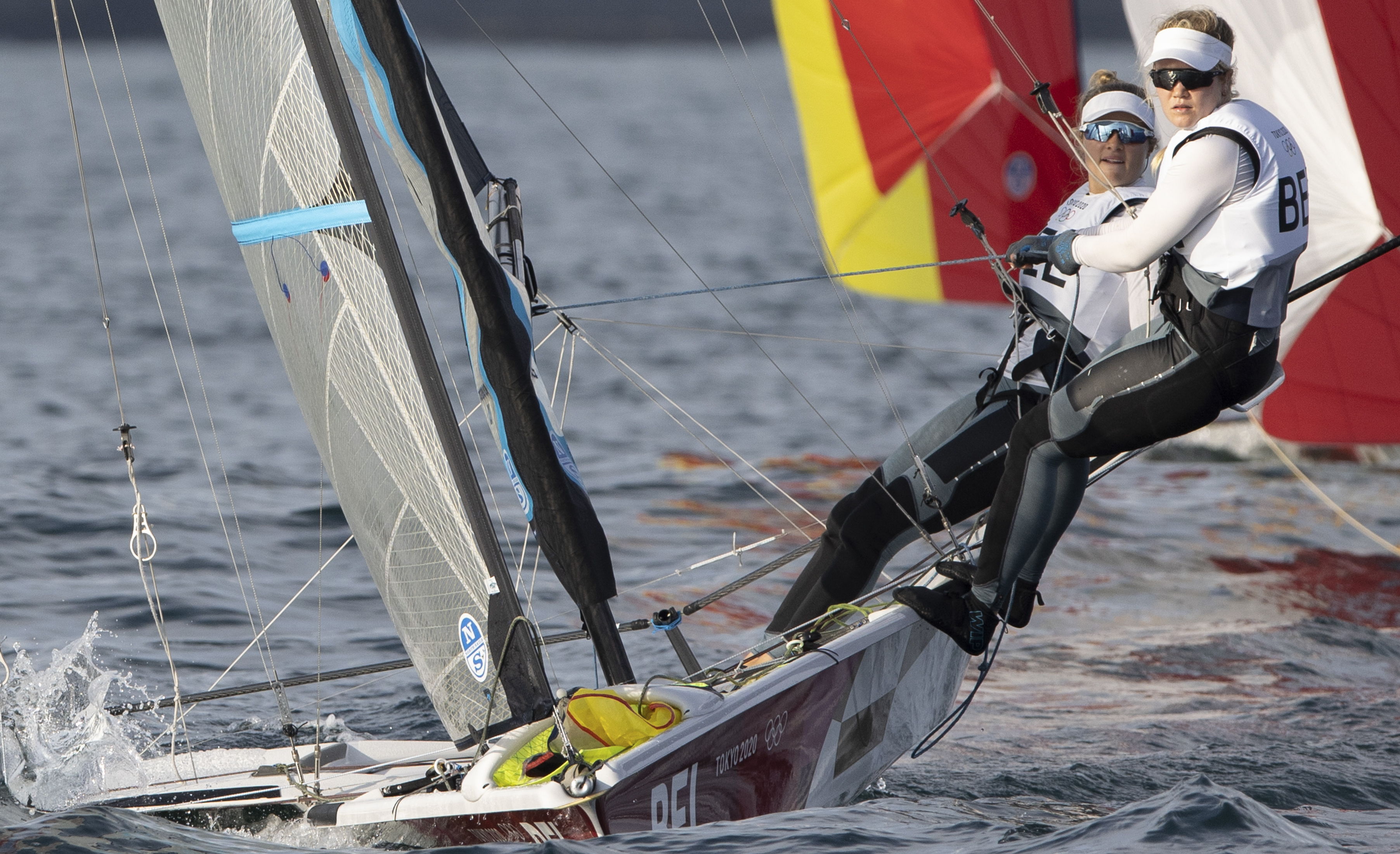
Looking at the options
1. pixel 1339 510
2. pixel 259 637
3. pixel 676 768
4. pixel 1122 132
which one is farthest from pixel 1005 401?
pixel 1339 510

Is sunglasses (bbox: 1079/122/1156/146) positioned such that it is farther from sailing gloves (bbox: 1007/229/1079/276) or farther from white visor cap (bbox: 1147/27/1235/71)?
white visor cap (bbox: 1147/27/1235/71)

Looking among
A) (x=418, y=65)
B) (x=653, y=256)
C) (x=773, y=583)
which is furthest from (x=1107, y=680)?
(x=653, y=256)

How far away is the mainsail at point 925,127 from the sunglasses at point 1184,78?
12.0ft

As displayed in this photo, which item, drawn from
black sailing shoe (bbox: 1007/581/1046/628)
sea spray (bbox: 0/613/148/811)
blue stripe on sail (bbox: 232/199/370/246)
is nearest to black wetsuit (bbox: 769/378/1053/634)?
black sailing shoe (bbox: 1007/581/1046/628)

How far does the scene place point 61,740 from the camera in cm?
345

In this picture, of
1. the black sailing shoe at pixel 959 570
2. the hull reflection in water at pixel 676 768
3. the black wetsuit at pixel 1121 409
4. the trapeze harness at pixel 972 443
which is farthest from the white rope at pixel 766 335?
the hull reflection in water at pixel 676 768

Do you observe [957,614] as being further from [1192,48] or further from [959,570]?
[1192,48]

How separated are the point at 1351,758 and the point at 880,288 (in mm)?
4031

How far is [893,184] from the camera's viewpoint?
716cm

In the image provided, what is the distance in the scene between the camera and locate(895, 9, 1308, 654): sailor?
2.70 m

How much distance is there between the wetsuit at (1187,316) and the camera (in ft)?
8.85

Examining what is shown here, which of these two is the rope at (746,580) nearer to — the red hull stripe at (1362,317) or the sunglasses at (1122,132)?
the sunglasses at (1122,132)

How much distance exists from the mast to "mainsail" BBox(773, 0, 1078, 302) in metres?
3.89

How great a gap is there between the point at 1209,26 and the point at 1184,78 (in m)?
0.11
